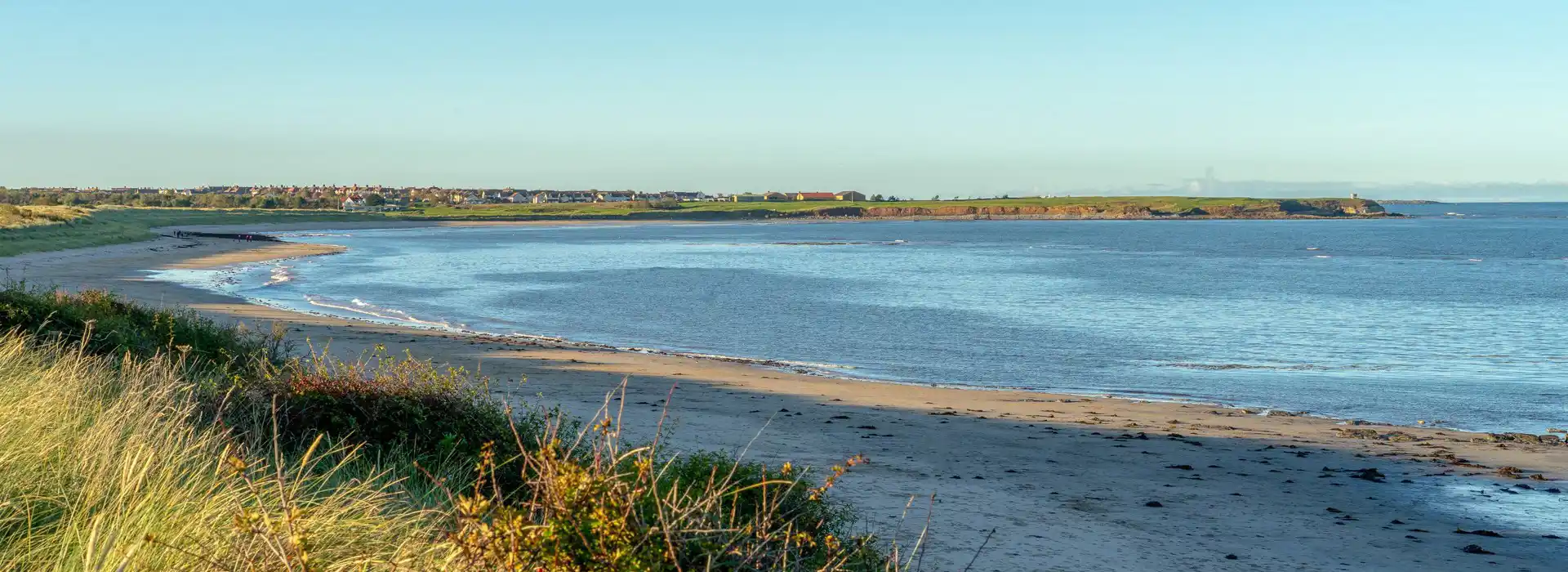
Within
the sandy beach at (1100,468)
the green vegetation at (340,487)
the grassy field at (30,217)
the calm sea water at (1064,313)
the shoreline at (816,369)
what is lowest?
the calm sea water at (1064,313)

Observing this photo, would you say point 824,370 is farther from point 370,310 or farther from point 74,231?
point 74,231

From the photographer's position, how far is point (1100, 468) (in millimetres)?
14672

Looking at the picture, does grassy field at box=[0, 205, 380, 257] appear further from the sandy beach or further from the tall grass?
the tall grass

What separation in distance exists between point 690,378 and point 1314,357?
17454mm

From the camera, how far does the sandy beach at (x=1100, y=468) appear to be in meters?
10.9

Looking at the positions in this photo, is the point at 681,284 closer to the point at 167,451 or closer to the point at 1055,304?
the point at 1055,304

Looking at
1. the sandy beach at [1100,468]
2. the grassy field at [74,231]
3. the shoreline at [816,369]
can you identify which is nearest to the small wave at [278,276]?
the shoreline at [816,369]

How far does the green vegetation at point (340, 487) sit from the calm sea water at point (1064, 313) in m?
15.9

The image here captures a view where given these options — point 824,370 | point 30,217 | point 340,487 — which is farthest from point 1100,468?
point 30,217

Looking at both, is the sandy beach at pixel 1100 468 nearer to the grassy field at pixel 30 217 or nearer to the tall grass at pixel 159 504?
the tall grass at pixel 159 504

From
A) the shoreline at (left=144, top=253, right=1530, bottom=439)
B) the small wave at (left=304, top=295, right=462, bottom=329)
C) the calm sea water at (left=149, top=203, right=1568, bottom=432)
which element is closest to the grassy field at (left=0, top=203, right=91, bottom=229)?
the calm sea water at (left=149, top=203, right=1568, bottom=432)

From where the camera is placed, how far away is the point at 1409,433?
1833 centimetres

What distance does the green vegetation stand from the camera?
14.8 ft

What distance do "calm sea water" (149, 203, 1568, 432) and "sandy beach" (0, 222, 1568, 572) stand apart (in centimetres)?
349
